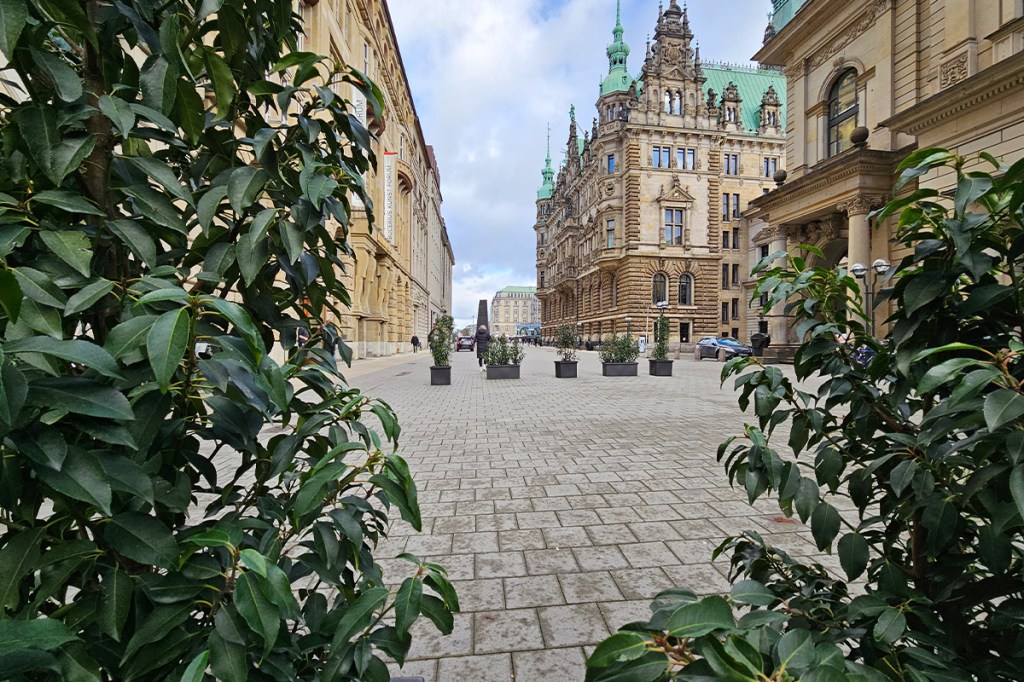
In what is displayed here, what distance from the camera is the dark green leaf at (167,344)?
63 cm

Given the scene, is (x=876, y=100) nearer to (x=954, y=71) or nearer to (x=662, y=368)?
(x=954, y=71)

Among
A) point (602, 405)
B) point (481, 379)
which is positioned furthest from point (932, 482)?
point (481, 379)

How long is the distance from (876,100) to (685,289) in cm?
2623

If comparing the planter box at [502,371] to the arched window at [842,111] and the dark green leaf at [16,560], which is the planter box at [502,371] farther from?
the arched window at [842,111]

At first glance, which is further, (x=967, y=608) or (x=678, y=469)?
(x=678, y=469)

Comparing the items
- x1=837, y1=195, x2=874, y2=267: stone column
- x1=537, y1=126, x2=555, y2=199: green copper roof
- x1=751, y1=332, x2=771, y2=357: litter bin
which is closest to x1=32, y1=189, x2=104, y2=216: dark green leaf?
x1=837, y1=195, x2=874, y2=267: stone column

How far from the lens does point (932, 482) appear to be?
1057mm

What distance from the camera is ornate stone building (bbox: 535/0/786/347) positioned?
4347 centimetres

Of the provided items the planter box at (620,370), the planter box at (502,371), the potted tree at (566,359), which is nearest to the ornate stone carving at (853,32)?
the planter box at (620,370)

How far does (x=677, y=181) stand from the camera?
4381 centimetres

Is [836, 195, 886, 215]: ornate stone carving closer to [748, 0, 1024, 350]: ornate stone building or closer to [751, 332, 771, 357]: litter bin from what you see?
[748, 0, 1024, 350]: ornate stone building

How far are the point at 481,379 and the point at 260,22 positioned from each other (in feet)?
52.1

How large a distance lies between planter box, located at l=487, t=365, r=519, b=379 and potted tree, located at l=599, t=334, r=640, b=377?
11.0 ft

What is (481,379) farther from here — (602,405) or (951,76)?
(951,76)
